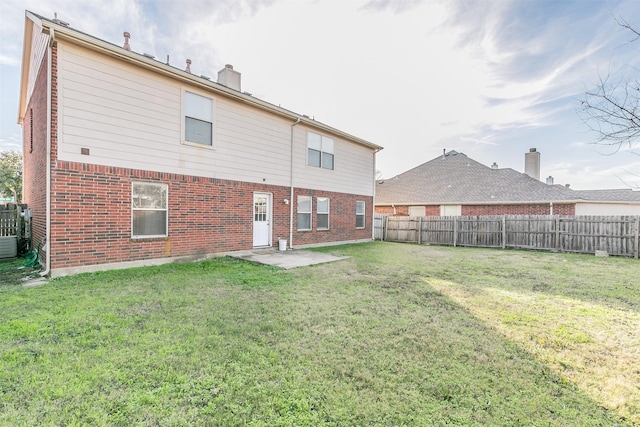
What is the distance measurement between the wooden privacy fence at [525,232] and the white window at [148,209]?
11951mm

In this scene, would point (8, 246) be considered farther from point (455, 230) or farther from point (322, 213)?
point (455, 230)

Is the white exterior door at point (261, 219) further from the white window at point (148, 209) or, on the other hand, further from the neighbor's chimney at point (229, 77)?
the neighbor's chimney at point (229, 77)

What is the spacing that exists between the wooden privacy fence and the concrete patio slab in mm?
7680

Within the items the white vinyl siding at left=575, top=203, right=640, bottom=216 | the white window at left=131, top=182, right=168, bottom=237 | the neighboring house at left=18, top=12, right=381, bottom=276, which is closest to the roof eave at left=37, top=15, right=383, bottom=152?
the neighboring house at left=18, top=12, right=381, bottom=276

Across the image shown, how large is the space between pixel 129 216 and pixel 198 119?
323 cm

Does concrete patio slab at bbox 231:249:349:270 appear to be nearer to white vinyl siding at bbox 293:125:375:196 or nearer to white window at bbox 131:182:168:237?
white window at bbox 131:182:168:237

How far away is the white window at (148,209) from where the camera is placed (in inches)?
281

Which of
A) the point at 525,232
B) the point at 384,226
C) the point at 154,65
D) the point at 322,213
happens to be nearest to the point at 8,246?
the point at 154,65

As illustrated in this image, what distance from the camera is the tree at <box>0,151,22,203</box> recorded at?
759 inches

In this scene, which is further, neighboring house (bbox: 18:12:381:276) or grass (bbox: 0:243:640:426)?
neighboring house (bbox: 18:12:381:276)

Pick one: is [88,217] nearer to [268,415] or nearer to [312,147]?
[268,415]

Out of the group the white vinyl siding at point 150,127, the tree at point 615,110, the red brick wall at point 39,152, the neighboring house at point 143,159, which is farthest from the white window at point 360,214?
the red brick wall at point 39,152

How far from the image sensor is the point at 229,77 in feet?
32.7

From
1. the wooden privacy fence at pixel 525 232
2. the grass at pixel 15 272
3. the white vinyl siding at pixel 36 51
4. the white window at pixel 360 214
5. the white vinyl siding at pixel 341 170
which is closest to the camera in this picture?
the grass at pixel 15 272
